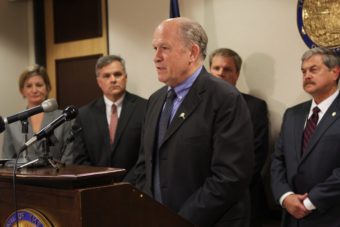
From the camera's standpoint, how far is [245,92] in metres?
3.34

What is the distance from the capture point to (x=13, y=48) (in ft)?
15.5

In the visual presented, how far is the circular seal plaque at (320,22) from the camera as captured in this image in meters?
2.91

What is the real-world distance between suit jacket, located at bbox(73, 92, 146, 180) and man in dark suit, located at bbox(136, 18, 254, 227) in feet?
3.29

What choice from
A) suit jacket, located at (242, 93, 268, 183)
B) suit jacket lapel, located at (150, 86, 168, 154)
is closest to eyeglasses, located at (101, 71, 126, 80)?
suit jacket, located at (242, 93, 268, 183)

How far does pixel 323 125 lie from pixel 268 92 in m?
0.78

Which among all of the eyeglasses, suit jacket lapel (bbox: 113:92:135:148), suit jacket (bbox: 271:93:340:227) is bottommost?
suit jacket (bbox: 271:93:340:227)

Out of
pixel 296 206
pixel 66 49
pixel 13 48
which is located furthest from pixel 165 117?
pixel 13 48

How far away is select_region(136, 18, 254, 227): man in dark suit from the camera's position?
173cm

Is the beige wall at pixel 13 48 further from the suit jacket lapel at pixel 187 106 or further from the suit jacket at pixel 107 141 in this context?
the suit jacket lapel at pixel 187 106

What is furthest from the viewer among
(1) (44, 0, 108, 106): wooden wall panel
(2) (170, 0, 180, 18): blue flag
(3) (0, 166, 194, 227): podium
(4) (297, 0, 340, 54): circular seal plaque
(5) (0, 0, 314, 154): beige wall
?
(1) (44, 0, 108, 106): wooden wall panel

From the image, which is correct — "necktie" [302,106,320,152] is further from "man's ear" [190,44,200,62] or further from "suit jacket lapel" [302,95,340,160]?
"man's ear" [190,44,200,62]

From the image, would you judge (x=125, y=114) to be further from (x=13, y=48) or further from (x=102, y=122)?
(x=13, y=48)

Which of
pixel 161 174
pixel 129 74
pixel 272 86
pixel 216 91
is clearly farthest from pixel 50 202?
pixel 129 74

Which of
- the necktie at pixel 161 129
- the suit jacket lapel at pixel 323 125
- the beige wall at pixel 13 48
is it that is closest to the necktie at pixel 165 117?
the necktie at pixel 161 129
